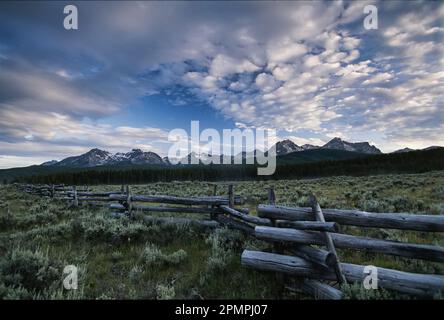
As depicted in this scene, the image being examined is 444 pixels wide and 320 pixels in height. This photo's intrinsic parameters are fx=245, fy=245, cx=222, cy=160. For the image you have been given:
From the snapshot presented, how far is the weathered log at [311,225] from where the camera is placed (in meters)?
4.07

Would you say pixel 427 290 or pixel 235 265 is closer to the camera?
pixel 427 290

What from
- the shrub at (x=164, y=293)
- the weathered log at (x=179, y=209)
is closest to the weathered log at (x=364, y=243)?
the shrub at (x=164, y=293)

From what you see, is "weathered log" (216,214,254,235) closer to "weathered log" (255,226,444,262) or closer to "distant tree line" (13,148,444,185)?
"weathered log" (255,226,444,262)

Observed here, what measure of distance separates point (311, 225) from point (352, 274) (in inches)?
38.2

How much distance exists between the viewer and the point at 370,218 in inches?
173

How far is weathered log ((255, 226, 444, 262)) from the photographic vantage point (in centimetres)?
394

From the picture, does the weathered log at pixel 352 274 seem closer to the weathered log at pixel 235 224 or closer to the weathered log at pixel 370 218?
the weathered log at pixel 370 218

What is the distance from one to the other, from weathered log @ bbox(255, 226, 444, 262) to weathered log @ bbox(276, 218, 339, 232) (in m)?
0.13

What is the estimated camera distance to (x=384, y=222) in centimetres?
430

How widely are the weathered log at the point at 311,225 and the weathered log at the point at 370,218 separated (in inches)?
5.7

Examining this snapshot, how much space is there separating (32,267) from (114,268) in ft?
5.08

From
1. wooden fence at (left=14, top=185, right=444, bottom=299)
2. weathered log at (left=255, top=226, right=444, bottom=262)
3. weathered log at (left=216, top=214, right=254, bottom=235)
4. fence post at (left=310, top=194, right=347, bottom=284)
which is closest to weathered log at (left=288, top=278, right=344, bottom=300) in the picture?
wooden fence at (left=14, top=185, right=444, bottom=299)
